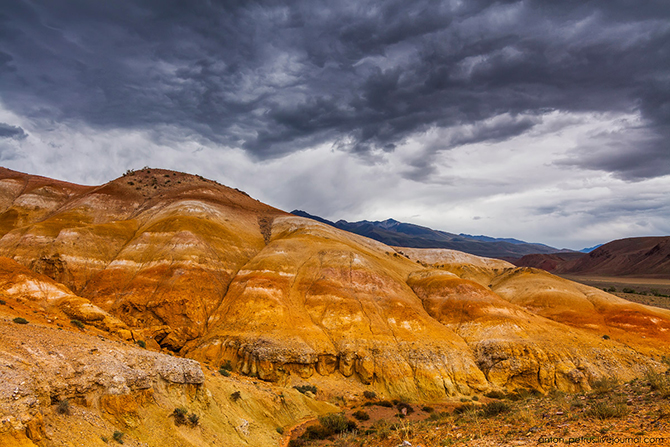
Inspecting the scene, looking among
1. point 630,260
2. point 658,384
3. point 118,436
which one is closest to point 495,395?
point 658,384

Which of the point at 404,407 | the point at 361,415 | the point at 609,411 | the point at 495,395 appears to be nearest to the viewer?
the point at 609,411

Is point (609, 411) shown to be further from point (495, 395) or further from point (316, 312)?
point (316, 312)

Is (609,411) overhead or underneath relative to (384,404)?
overhead

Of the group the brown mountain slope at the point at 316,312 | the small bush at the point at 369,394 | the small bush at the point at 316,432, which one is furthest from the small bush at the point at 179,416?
the small bush at the point at 369,394

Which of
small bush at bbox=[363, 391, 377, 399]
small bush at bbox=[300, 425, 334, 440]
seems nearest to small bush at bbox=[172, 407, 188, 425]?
small bush at bbox=[300, 425, 334, 440]

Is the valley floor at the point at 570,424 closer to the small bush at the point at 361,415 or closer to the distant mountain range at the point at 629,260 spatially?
the small bush at the point at 361,415

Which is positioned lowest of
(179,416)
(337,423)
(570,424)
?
(337,423)

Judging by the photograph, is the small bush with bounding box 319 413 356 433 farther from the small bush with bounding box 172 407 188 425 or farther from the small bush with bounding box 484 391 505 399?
the small bush with bounding box 484 391 505 399

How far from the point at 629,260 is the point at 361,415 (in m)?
198

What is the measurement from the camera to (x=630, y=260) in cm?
16238

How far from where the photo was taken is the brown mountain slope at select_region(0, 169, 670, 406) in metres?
36.6

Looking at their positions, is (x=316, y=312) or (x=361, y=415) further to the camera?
(x=316, y=312)

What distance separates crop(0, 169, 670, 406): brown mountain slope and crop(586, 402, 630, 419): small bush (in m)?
26.9

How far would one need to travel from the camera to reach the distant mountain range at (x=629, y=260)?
5625 inches
